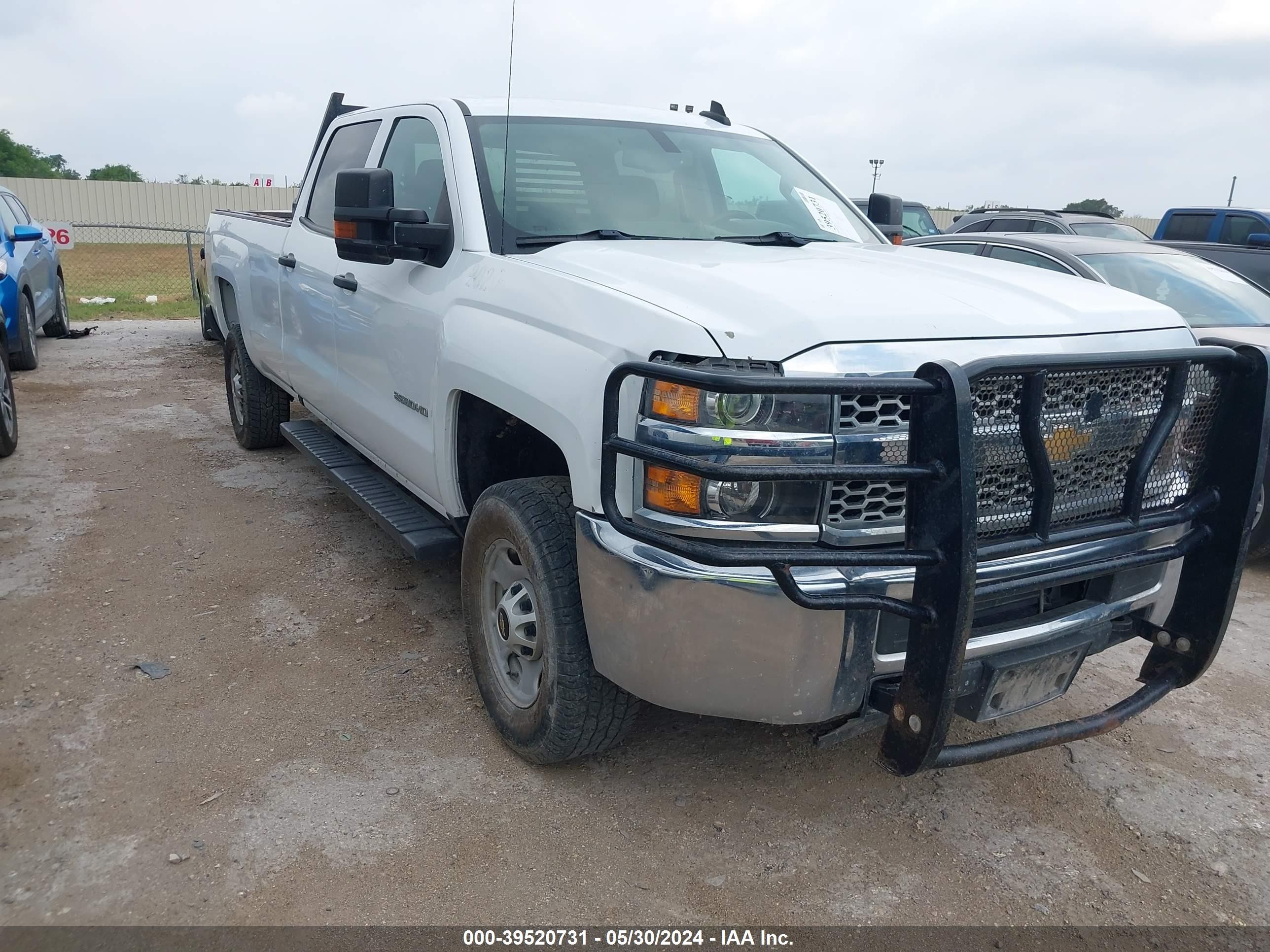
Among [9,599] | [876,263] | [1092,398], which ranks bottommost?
[9,599]

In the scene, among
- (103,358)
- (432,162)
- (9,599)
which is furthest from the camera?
(103,358)

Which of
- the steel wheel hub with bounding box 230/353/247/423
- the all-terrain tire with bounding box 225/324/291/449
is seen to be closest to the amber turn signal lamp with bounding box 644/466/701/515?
the all-terrain tire with bounding box 225/324/291/449

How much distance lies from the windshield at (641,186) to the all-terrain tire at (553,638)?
90 centimetres

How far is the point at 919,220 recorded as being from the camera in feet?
55.2

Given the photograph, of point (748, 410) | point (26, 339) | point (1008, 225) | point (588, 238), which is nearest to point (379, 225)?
point (588, 238)

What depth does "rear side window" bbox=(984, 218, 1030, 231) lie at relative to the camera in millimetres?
11914

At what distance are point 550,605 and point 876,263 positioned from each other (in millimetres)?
1458

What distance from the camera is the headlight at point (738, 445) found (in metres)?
2.25

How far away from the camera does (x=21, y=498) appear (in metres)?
5.59

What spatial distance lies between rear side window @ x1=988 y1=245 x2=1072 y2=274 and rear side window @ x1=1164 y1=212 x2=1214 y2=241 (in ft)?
23.8

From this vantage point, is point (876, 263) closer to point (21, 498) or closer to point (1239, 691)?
point (1239, 691)

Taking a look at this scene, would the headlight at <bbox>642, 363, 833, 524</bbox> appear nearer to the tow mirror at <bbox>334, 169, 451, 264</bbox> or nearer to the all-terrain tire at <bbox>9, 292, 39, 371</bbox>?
the tow mirror at <bbox>334, 169, 451, 264</bbox>

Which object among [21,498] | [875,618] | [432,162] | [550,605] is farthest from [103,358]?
[875,618]

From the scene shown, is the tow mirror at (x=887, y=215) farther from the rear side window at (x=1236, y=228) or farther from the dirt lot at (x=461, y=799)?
the rear side window at (x=1236, y=228)
